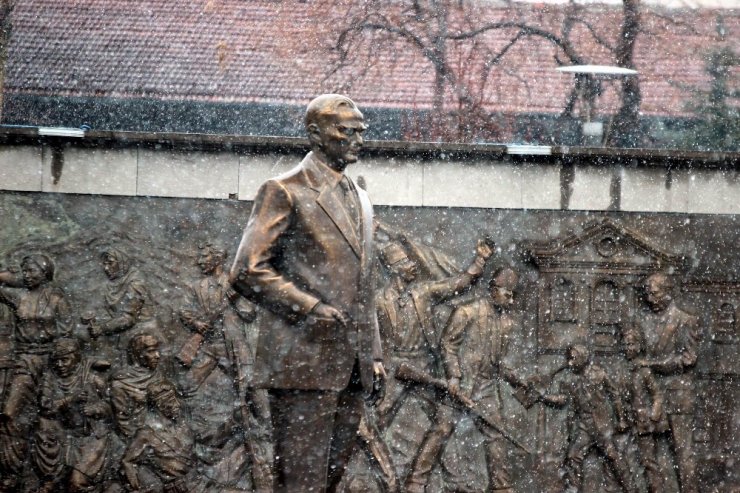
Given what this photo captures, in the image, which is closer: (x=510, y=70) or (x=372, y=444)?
(x=372, y=444)

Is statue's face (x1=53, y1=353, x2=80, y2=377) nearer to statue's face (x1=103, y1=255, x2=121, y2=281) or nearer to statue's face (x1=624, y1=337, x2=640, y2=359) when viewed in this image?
statue's face (x1=103, y1=255, x2=121, y2=281)

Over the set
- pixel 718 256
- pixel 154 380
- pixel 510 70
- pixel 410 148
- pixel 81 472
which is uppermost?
pixel 510 70

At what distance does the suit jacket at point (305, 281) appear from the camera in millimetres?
5387

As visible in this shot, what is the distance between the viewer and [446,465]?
10.6 meters

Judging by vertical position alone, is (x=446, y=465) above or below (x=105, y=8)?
below

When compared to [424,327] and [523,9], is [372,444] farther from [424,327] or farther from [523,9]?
[523,9]

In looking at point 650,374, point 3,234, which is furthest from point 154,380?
point 650,374

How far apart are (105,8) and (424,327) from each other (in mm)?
4812

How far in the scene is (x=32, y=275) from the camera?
34.1ft

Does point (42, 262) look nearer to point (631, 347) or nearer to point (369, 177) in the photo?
point (369, 177)

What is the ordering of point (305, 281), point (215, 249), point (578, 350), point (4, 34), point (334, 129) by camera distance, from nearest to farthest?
point (305, 281)
point (334, 129)
point (215, 249)
point (578, 350)
point (4, 34)

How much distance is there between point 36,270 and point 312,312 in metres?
5.59

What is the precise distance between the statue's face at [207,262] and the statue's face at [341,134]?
494cm

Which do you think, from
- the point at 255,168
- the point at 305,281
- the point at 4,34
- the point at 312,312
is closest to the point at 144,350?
the point at 255,168
